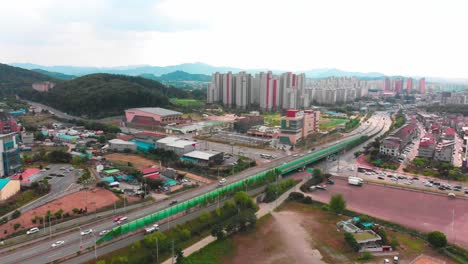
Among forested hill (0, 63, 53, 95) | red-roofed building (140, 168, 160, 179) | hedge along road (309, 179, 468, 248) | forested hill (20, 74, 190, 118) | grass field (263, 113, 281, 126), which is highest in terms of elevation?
forested hill (0, 63, 53, 95)

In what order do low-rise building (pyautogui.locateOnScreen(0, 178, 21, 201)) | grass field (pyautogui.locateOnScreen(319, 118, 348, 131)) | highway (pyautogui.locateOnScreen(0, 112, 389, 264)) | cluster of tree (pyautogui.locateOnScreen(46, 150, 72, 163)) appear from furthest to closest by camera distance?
grass field (pyautogui.locateOnScreen(319, 118, 348, 131)), cluster of tree (pyautogui.locateOnScreen(46, 150, 72, 163)), low-rise building (pyautogui.locateOnScreen(0, 178, 21, 201)), highway (pyautogui.locateOnScreen(0, 112, 389, 264))

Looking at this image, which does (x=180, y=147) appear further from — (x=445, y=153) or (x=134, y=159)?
(x=445, y=153)

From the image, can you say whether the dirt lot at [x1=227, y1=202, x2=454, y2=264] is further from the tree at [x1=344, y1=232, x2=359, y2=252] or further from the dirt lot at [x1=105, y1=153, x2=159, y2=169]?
the dirt lot at [x1=105, y1=153, x2=159, y2=169]

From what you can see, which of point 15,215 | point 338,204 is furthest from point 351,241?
point 15,215

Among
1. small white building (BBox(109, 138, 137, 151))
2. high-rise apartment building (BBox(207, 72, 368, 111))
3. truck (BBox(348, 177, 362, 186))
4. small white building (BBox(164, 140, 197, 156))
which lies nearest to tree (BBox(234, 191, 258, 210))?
truck (BBox(348, 177, 362, 186))

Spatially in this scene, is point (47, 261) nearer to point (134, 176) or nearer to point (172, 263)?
point (172, 263)

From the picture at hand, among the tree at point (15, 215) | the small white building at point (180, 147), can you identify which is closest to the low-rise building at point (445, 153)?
the small white building at point (180, 147)
